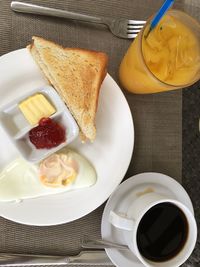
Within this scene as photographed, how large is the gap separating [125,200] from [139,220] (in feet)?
0.34

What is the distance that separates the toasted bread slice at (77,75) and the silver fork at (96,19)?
8cm

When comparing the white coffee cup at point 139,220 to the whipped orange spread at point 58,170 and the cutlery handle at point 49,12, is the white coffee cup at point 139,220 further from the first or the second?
the cutlery handle at point 49,12

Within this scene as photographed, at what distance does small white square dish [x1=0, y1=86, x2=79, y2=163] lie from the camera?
2.77ft

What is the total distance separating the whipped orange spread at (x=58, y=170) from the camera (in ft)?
2.87

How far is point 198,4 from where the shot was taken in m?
1.04

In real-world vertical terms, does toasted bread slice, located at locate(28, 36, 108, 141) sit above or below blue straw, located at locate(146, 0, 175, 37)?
below

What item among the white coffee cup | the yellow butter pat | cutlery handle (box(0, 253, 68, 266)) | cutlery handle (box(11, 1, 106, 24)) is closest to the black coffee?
the white coffee cup

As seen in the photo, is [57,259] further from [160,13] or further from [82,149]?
[160,13]

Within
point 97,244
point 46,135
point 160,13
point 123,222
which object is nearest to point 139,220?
point 123,222

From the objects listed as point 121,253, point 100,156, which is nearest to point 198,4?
point 100,156

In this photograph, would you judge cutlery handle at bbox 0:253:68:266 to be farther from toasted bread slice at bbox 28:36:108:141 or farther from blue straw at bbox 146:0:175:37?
blue straw at bbox 146:0:175:37

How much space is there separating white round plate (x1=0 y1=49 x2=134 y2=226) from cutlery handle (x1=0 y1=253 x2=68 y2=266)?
78 millimetres

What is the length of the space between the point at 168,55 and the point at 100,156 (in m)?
0.25

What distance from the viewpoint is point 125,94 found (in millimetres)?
967
